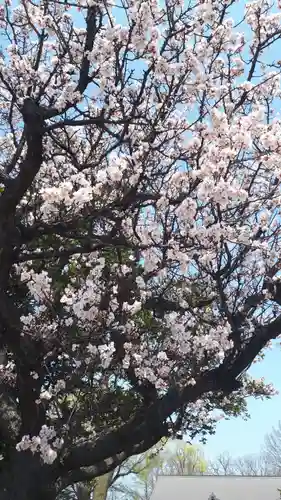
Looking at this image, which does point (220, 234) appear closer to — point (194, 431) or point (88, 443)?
point (88, 443)

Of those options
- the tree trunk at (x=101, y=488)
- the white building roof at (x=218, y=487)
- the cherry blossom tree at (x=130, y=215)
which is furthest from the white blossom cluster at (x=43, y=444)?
the tree trunk at (x=101, y=488)

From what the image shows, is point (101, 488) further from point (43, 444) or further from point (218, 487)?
point (43, 444)

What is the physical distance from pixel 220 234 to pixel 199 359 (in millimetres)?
2340

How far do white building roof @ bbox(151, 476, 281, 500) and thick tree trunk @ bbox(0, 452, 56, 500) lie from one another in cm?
1659

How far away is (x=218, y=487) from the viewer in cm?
2259

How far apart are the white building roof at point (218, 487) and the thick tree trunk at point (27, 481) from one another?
16591 millimetres

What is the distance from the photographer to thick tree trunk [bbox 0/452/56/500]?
19.6ft

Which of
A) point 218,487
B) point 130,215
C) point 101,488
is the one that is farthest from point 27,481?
point 101,488

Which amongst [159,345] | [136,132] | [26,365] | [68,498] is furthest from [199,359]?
[68,498]

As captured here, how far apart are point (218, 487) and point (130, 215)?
784 inches

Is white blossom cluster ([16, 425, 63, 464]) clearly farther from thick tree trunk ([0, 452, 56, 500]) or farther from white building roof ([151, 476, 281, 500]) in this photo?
white building roof ([151, 476, 281, 500])

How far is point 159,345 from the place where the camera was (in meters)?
7.59

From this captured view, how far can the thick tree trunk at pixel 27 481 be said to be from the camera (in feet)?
19.6

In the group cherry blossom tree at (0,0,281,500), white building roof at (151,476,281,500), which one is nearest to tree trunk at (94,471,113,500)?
white building roof at (151,476,281,500)
